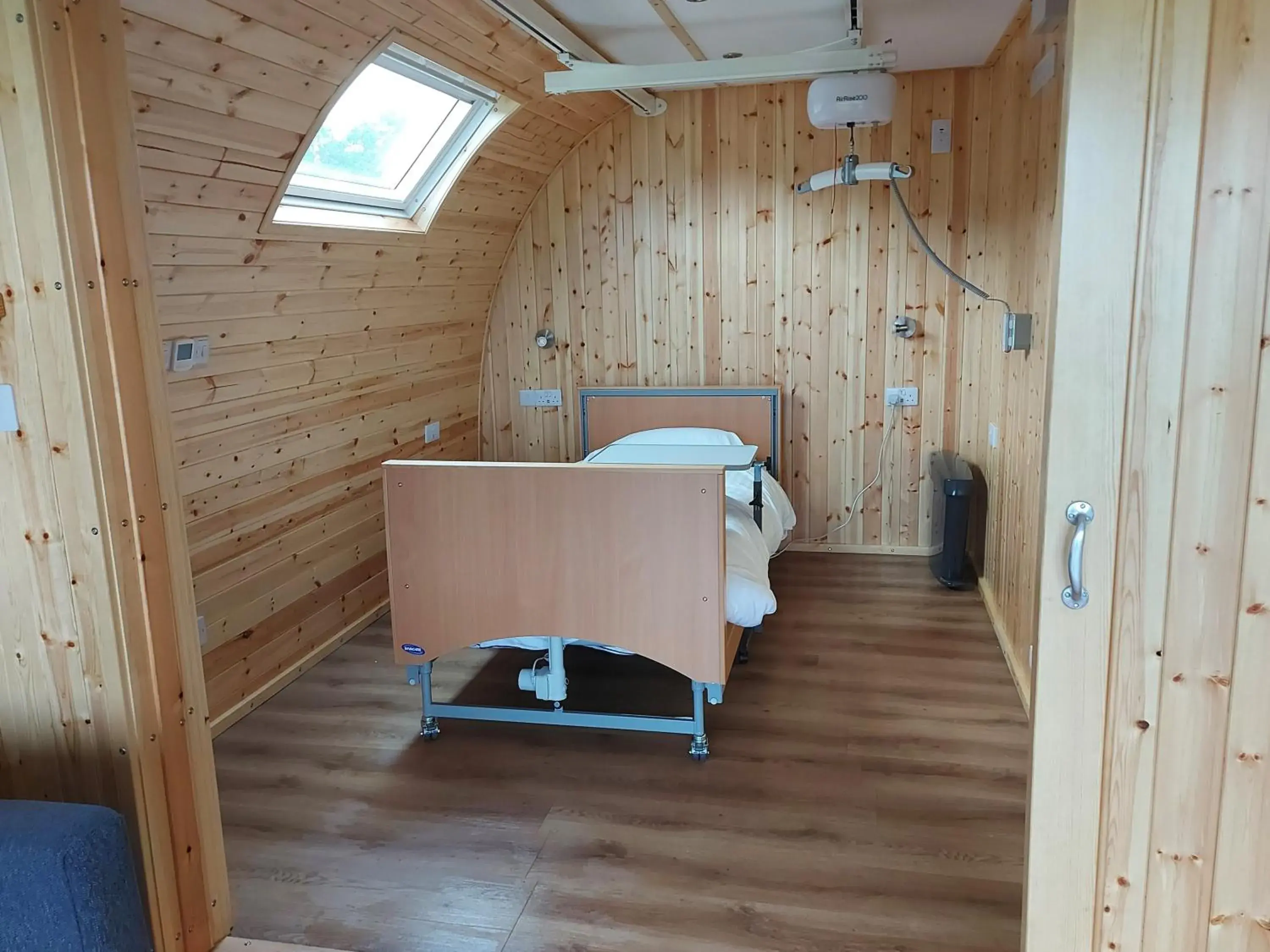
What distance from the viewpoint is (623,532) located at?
2787 mm

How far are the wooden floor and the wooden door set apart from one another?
65cm

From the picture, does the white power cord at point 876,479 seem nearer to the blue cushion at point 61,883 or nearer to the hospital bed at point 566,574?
the hospital bed at point 566,574

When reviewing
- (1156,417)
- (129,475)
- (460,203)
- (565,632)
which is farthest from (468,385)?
(1156,417)

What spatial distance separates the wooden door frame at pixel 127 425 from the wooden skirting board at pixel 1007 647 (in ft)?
7.39

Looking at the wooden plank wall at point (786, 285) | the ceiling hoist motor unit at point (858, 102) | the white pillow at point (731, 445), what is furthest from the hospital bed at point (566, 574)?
the wooden plank wall at point (786, 285)

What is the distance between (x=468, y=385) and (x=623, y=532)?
8.64ft

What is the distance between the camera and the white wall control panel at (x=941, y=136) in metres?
4.55

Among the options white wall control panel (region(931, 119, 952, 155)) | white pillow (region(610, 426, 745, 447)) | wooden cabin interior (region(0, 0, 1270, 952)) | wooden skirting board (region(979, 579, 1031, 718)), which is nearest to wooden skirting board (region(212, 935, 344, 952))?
wooden cabin interior (region(0, 0, 1270, 952))

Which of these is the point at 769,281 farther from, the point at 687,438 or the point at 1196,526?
the point at 1196,526

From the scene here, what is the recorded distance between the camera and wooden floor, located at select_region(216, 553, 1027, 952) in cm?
219

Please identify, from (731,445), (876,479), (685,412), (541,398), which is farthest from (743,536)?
(541,398)

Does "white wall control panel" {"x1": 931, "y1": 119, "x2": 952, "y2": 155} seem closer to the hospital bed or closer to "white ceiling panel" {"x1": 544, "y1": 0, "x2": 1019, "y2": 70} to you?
"white ceiling panel" {"x1": 544, "y1": 0, "x2": 1019, "y2": 70}

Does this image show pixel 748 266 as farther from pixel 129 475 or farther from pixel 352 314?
pixel 129 475

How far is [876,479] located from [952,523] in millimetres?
685
